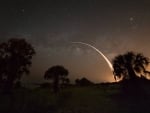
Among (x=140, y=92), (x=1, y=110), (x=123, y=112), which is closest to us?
(x=123, y=112)

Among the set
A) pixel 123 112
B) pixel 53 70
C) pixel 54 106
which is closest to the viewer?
pixel 123 112

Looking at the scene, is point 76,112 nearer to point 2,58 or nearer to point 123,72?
point 123,72

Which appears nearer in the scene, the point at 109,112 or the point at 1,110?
the point at 109,112

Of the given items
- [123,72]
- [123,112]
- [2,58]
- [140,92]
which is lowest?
[123,112]

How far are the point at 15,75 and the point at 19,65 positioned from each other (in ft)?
9.28

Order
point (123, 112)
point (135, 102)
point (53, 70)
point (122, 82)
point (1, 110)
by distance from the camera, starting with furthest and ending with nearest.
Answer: point (53, 70), point (122, 82), point (135, 102), point (1, 110), point (123, 112)

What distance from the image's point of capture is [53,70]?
242 feet

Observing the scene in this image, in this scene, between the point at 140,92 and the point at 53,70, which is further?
the point at 53,70

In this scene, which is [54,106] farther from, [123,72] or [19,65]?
[19,65]

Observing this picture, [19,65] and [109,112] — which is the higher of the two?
[19,65]

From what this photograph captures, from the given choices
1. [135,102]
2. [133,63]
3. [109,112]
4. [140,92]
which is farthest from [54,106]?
[133,63]

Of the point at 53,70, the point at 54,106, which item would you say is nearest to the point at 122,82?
the point at 54,106

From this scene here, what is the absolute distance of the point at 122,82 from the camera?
55781mm

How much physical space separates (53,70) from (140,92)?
2913 centimetres
